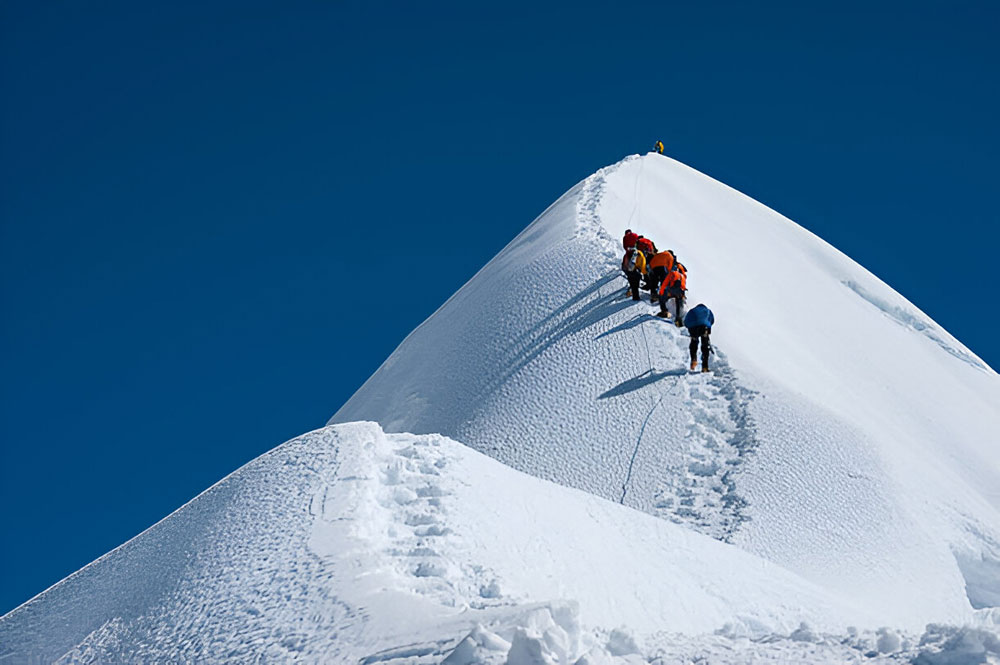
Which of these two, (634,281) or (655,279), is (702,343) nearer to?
(655,279)

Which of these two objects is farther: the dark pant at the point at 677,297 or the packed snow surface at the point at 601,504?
the dark pant at the point at 677,297

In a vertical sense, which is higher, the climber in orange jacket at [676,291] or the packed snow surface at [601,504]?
the climber in orange jacket at [676,291]

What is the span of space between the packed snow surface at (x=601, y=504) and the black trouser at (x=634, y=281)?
0.38 meters

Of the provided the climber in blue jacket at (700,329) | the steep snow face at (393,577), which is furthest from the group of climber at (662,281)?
the steep snow face at (393,577)

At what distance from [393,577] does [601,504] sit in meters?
3.93

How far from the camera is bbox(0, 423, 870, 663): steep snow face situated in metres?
8.16

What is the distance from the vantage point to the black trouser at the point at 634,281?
770 inches

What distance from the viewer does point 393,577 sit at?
9.09 m

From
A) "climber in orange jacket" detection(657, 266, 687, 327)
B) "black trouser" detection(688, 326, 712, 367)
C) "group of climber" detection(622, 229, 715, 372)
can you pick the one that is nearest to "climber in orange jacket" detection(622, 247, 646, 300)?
"group of climber" detection(622, 229, 715, 372)

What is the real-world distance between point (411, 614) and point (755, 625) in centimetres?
388

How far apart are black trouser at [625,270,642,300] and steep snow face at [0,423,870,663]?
791cm

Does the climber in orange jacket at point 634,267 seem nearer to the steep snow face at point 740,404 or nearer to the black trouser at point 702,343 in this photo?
the steep snow face at point 740,404

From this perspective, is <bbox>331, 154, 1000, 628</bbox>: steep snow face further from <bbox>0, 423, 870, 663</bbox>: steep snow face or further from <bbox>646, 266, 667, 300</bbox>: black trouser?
<bbox>0, 423, 870, 663</bbox>: steep snow face

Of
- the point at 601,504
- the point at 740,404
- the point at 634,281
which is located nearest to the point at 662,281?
the point at 634,281
